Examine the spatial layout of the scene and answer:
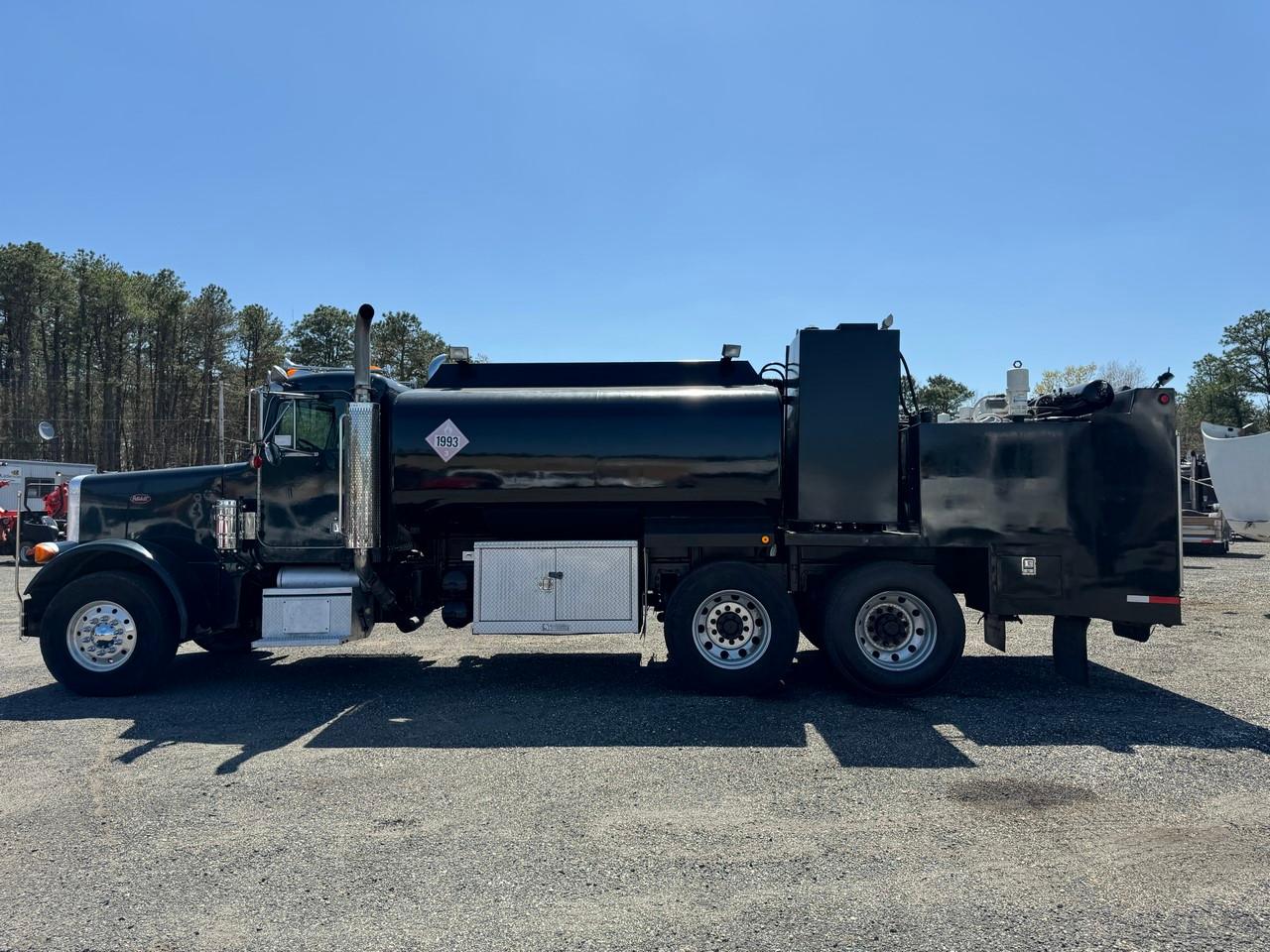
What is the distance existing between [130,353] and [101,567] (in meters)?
51.6

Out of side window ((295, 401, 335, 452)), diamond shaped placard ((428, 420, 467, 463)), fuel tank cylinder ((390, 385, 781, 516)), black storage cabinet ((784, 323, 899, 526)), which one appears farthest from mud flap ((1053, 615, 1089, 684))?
side window ((295, 401, 335, 452))

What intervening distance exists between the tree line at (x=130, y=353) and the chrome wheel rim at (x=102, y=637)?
39.4m

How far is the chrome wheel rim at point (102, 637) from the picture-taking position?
7828mm

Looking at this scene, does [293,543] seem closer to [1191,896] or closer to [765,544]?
[765,544]

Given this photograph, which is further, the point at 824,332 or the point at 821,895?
the point at 824,332

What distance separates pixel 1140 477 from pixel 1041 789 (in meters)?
3.60

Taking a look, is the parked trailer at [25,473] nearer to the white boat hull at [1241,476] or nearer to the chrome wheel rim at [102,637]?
the chrome wheel rim at [102,637]

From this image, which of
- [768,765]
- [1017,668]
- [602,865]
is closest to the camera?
[602,865]

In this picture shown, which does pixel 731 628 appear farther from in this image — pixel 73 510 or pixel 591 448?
pixel 73 510

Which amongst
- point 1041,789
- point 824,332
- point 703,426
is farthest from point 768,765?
point 824,332

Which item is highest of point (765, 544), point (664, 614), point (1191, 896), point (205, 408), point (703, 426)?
point (205, 408)

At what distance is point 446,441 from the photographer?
8023mm

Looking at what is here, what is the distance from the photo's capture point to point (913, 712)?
7211mm

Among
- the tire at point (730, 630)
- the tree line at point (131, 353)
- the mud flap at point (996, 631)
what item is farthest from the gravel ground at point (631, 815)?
the tree line at point (131, 353)
